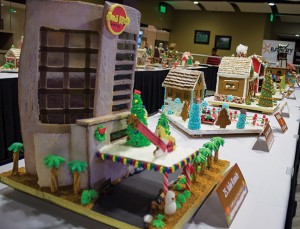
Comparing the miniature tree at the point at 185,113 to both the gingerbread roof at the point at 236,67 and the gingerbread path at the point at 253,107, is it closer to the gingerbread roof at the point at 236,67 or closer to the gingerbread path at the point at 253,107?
the gingerbread path at the point at 253,107

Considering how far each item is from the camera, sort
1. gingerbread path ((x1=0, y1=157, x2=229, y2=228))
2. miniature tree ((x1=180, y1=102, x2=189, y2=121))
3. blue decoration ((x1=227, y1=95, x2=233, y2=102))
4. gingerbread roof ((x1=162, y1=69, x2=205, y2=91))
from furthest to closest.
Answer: blue decoration ((x1=227, y1=95, x2=233, y2=102))
gingerbread roof ((x1=162, y1=69, x2=205, y2=91))
miniature tree ((x1=180, y1=102, x2=189, y2=121))
gingerbread path ((x1=0, y1=157, x2=229, y2=228))

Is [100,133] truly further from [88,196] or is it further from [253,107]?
[253,107]

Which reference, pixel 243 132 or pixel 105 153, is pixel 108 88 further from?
pixel 243 132

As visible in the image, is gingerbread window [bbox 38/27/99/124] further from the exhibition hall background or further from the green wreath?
the exhibition hall background

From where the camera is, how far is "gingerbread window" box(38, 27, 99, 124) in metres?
1.16

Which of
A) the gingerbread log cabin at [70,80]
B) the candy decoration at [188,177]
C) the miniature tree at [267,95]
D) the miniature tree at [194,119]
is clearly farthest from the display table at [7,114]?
the miniature tree at [267,95]

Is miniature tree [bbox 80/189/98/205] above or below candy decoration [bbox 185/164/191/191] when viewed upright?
below

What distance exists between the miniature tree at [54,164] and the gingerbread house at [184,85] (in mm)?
1601

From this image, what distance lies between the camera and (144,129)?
1125 millimetres

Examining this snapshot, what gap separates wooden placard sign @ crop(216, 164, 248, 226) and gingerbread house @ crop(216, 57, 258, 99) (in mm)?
2221

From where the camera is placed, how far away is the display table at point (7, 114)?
9.48 ft

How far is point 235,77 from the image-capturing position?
3406mm

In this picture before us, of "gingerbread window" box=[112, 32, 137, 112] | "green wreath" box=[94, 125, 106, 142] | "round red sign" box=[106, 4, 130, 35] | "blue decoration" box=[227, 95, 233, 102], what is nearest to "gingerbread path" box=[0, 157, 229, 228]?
"green wreath" box=[94, 125, 106, 142]

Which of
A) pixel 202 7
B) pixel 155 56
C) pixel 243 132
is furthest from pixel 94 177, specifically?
pixel 202 7
